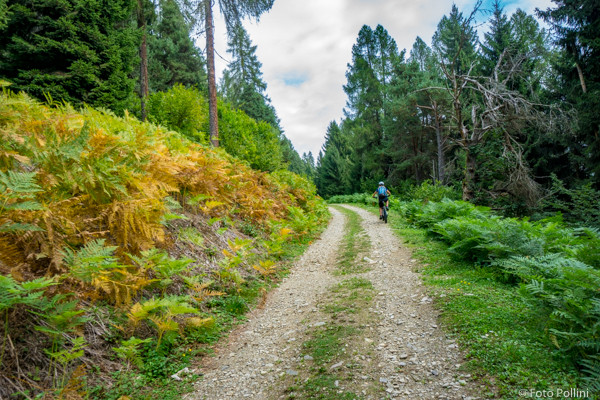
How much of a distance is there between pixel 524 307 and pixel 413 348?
169 centimetres

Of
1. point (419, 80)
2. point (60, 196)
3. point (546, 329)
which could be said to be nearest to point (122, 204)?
point (60, 196)

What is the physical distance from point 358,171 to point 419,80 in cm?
1545

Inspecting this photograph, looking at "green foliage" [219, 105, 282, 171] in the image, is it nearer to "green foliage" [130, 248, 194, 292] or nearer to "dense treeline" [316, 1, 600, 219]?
"dense treeline" [316, 1, 600, 219]

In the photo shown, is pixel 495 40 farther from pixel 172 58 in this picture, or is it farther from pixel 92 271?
pixel 92 271

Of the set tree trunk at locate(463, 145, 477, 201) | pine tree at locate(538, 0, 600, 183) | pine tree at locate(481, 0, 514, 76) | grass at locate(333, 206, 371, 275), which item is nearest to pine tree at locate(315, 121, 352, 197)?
pine tree at locate(481, 0, 514, 76)

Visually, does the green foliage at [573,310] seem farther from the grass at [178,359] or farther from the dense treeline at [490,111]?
the dense treeline at [490,111]

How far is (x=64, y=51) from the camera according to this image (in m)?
9.27

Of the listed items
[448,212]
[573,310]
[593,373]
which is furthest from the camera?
[448,212]

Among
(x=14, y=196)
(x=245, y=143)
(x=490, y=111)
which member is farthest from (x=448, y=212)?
(x=14, y=196)

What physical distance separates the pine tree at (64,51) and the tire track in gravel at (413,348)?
11241mm

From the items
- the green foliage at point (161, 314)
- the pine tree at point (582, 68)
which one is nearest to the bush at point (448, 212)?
the green foliage at point (161, 314)

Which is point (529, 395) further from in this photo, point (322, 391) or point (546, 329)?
point (322, 391)

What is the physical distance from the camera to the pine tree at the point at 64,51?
8.90m

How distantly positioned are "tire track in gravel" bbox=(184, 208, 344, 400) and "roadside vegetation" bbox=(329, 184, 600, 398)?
199cm
